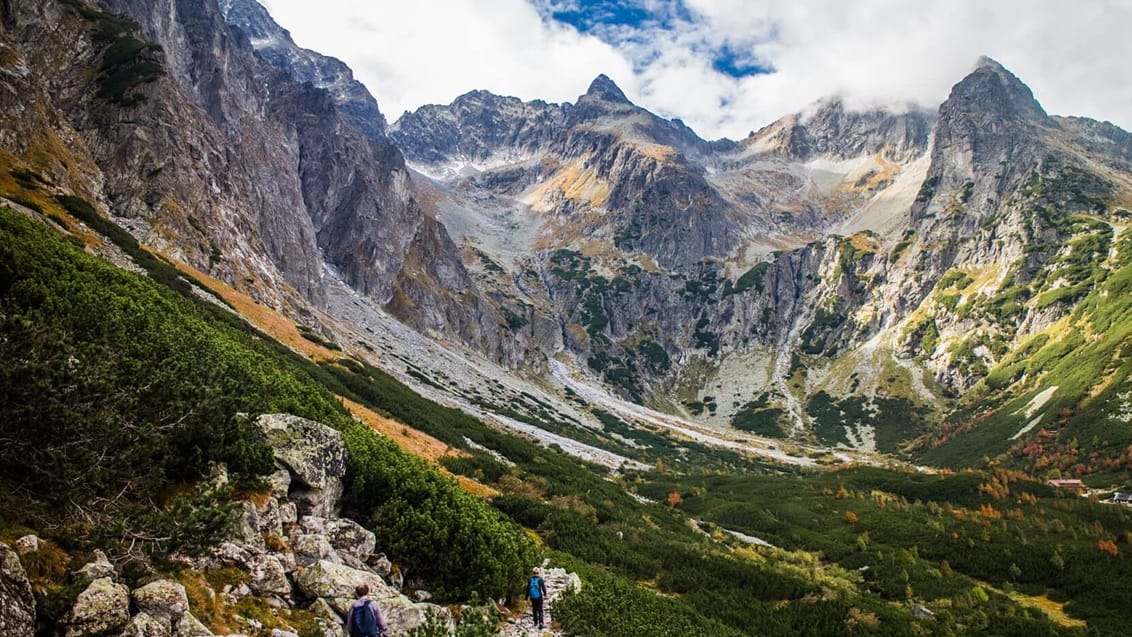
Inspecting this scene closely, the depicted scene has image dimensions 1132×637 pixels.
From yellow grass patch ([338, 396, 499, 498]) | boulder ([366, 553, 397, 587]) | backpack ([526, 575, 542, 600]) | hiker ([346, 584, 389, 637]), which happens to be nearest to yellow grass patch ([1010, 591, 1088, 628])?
backpack ([526, 575, 542, 600])

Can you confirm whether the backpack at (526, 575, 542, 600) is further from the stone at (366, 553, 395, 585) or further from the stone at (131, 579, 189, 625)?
the stone at (131, 579, 189, 625)

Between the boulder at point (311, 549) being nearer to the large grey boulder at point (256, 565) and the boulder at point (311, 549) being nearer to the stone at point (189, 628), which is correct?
the large grey boulder at point (256, 565)

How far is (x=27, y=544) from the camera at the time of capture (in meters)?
7.74

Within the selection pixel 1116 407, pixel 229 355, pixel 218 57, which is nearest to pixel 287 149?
pixel 218 57

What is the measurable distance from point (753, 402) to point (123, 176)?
178 metres

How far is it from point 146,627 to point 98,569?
1206 millimetres

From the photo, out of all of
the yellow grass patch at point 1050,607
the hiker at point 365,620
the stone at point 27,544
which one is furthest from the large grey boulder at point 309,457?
the yellow grass patch at point 1050,607

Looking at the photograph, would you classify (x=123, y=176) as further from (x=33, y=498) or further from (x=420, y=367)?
(x=33, y=498)

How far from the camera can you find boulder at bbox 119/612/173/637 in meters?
7.36

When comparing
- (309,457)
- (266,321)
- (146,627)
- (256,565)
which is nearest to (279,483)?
(309,457)

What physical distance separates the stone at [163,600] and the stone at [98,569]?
447mm

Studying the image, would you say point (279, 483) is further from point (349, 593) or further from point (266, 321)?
point (266, 321)

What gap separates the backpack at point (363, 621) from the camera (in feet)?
32.5

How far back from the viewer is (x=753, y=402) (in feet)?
643
